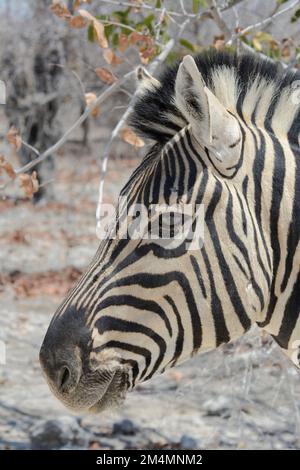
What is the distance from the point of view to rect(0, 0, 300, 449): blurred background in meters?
3.85

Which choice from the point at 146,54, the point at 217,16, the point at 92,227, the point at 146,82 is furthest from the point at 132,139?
the point at 92,227

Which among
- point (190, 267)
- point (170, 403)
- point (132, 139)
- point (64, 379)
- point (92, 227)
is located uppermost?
point (190, 267)

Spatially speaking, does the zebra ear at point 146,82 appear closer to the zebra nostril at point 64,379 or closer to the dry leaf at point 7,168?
the zebra nostril at point 64,379

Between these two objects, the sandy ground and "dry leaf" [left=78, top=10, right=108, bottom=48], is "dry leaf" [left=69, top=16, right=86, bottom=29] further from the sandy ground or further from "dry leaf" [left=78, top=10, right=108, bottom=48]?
the sandy ground

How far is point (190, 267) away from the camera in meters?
1.97

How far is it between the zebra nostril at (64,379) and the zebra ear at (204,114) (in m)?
0.71

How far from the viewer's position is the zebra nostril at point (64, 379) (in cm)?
193

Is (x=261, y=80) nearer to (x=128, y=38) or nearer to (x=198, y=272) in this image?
(x=198, y=272)

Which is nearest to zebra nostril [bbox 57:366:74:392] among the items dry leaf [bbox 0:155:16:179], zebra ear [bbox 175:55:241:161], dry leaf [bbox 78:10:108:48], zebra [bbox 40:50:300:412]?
zebra [bbox 40:50:300:412]

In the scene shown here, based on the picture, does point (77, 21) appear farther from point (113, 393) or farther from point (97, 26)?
point (113, 393)

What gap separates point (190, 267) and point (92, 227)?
11.2 m

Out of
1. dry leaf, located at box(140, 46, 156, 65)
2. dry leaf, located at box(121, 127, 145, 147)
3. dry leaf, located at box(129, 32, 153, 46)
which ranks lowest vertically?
dry leaf, located at box(121, 127, 145, 147)

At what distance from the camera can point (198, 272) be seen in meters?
1.97
